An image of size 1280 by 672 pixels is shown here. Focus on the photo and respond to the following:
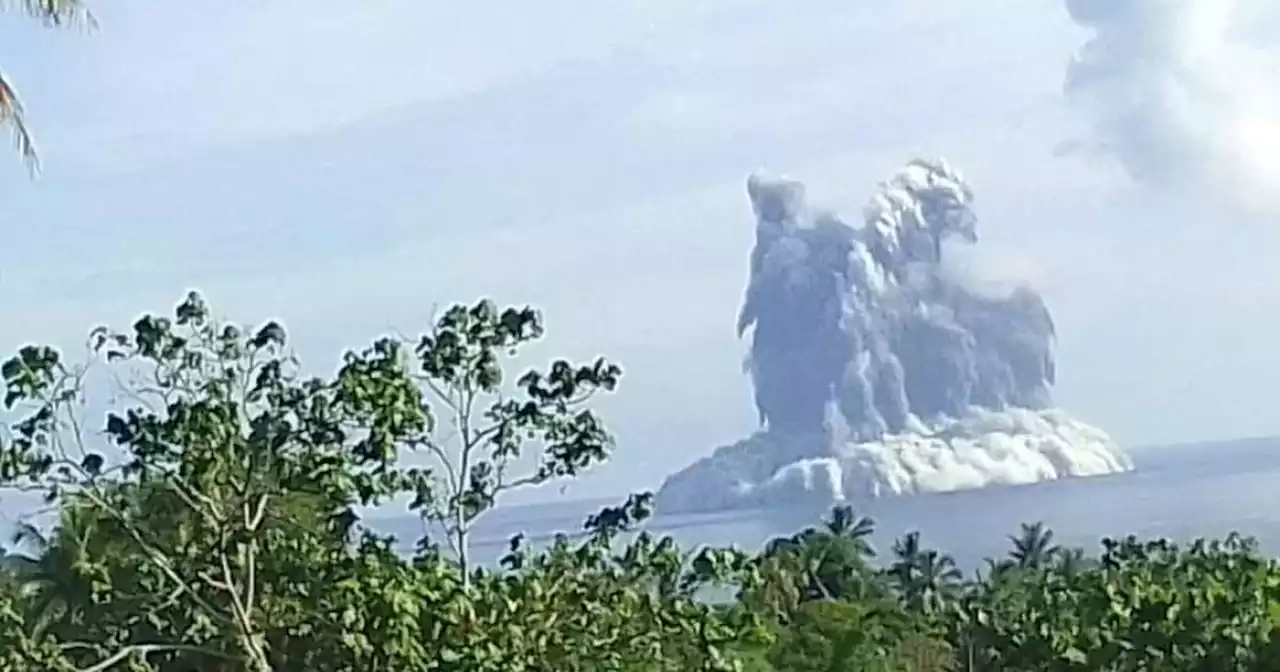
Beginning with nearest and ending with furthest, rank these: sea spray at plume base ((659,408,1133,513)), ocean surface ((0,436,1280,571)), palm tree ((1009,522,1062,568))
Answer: palm tree ((1009,522,1062,568))
ocean surface ((0,436,1280,571))
sea spray at plume base ((659,408,1133,513))

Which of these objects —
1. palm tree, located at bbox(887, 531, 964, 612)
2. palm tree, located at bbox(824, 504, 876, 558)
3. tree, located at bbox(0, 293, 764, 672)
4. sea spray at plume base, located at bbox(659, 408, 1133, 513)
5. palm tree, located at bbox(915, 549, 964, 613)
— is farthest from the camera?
sea spray at plume base, located at bbox(659, 408, 1133, 513)

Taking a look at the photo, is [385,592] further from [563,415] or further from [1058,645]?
[1058,645]

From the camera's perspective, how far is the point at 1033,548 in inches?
2203

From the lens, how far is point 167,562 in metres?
10.1

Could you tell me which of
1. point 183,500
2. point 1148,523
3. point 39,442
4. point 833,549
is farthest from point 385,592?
point 1148,523

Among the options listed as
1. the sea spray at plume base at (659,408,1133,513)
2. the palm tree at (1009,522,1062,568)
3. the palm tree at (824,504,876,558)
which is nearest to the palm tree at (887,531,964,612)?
the palm tree at (824,504,876,558)

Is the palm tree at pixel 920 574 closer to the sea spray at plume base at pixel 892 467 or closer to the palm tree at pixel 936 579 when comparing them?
the palm tree at pixel 936 579

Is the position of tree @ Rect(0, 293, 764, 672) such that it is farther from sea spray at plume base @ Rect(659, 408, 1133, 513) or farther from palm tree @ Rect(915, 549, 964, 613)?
sea spray at plume base @ Rect(659, 408, 1133, 513)

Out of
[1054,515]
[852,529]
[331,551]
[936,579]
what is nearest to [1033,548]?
[936,579]

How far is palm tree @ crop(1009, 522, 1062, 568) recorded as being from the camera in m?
54.2

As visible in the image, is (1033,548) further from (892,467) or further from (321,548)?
(892,467)

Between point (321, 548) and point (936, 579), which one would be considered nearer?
point (321, 548)

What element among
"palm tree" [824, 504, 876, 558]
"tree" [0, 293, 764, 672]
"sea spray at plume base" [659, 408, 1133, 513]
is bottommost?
"tree" [0, 293, 764, 672]

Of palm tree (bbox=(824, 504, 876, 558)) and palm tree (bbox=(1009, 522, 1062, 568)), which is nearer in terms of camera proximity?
palm tree (bbox=(824, 504, 876, 558))
